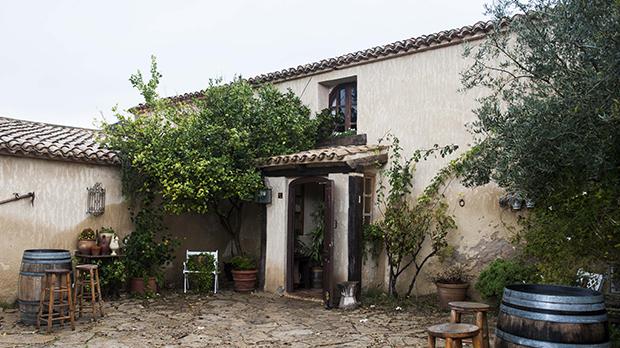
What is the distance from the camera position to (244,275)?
34.6 feet

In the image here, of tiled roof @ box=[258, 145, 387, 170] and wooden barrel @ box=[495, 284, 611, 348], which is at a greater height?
tiled roof @ box=[258, 145, 387, 170]

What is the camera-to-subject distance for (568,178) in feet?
16.0

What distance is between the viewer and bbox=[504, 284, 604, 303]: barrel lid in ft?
13.3

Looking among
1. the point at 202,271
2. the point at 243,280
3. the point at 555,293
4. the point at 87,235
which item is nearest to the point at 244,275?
the point at 243,280

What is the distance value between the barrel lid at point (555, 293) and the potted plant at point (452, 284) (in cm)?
370

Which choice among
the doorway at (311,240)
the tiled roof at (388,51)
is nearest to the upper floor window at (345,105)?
the tiled roof at (388,51)

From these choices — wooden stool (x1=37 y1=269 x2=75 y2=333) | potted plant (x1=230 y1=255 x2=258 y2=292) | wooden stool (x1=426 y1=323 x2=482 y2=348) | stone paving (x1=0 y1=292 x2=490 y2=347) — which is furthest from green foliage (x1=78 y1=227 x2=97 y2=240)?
wooden stool (x1=426 y1=323 x2=482 y2=348)

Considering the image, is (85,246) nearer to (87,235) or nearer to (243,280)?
(87,235)

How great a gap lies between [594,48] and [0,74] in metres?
14.9

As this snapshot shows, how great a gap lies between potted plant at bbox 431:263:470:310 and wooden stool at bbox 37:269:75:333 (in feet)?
18.9

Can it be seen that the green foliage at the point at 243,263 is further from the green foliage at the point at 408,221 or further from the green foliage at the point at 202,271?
the green foliage at the point at 408,221

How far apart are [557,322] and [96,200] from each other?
27.2ft

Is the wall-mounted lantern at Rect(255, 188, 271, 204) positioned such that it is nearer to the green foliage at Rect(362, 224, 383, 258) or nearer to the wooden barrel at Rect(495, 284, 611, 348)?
the green foliage at Rect(362, 224, 383, 258)

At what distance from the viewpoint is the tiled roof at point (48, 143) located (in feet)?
28.2
